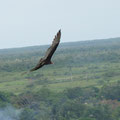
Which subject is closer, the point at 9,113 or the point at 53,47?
the point at 53,47

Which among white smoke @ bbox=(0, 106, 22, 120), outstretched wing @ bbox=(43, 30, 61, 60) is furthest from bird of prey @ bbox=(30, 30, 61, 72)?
white smoke @ bbox=(0, 106, 22, 120)

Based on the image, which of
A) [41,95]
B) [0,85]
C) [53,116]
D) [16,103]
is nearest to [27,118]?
[53,116]

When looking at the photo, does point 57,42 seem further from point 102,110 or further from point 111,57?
point 111,57

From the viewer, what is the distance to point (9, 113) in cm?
4766

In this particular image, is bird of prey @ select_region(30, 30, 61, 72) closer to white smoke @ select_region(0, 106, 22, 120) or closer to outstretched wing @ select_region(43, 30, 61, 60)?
outstretched wing @ select_region(43, 30, 61, 60)

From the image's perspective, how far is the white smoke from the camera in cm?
4585

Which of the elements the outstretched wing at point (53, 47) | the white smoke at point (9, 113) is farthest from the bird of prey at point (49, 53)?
the white smoke at point (9, 113)

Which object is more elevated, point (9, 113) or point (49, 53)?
A: point (49, 53)

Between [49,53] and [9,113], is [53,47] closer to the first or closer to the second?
[49,53]

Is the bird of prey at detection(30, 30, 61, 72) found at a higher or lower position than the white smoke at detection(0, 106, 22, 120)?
higher

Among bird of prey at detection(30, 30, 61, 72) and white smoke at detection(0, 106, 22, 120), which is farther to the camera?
white smoke at detection(0, 106, 22, 120)

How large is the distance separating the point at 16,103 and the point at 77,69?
4782cm

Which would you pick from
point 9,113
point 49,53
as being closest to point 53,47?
point 49,53

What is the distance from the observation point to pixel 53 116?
50562 mm
